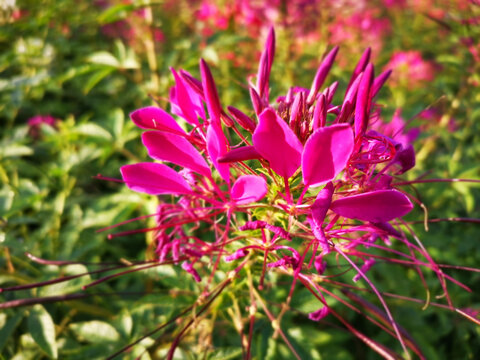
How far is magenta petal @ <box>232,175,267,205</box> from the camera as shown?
72cm

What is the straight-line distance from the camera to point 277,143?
685 mm

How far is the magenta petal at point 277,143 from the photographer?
65 centimetres

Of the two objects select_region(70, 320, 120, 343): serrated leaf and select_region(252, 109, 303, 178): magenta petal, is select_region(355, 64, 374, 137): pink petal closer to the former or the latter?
select_region(252, 109, 303, 178): magenta petal

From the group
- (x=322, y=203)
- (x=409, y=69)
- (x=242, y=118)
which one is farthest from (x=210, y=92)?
(x=409, y=69)

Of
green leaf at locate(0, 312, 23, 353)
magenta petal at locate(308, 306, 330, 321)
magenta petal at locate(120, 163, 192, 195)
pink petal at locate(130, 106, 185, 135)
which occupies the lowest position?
green leaf at locate(0, 312, 23, 353)

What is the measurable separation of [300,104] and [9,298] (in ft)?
3.85

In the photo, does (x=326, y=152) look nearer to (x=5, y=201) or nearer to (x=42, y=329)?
(x=42, y=329)

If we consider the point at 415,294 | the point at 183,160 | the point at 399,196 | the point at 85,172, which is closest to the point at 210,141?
the point at 183,160

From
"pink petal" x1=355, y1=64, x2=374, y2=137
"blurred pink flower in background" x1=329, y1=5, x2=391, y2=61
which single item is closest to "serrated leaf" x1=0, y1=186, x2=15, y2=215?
"pink petal" x1=355, y1=64, x2=374, y2=137

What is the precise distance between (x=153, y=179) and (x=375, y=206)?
0.50 m

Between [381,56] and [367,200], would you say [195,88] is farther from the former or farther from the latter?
[381,56]

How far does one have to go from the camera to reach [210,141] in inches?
28.9

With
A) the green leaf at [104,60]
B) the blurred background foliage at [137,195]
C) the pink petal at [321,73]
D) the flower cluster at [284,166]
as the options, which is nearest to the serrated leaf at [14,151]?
the blurred background foliage at [137,195]

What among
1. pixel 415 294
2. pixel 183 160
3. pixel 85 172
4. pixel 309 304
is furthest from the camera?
pixel 85 172
